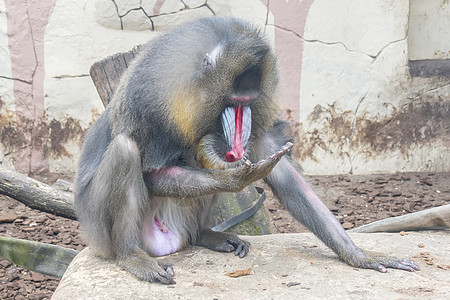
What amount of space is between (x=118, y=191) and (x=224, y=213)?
54.3 inches

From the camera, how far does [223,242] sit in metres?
3.24

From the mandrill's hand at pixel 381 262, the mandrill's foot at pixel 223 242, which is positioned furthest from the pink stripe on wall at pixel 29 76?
the mandrill's hand at pixel 381 262

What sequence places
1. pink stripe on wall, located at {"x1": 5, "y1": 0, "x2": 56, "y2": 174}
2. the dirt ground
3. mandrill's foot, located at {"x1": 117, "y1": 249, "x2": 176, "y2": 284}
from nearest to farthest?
mandrill's foot, located at {"x1": 117, "y1": 249, "x2": 176, "y2": 284} → the dirt ground → pink stripe on wall, located at {"x1": 5, "y1": 0, "x2": 56, "y2": 174}

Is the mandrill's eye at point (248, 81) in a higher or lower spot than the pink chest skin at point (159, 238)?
higher

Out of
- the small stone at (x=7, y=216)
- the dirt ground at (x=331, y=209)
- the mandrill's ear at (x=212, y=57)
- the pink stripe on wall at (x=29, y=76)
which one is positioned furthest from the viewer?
the pink stripe on wall at (x=29, y=76)

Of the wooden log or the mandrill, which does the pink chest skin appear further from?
the wooden log

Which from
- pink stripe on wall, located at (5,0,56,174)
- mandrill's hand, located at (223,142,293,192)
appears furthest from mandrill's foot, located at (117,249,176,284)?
pink stripe on wall, located at (5,0,56,174)

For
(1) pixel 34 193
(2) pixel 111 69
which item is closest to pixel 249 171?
(2) pixel 111 69

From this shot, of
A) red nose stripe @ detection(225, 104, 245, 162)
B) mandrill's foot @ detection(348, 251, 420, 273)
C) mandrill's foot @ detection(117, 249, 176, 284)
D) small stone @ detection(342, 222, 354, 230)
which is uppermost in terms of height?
red nose stripe @ detection(225, 104, 245, 162)

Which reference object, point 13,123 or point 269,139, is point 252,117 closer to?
point 269,139

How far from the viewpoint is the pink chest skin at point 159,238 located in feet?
10.4

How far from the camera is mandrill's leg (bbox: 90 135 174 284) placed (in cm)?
282

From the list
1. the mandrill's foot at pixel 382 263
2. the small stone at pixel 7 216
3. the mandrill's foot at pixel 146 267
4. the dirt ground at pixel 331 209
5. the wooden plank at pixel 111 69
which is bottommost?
the dirt ground at pixel 331 209

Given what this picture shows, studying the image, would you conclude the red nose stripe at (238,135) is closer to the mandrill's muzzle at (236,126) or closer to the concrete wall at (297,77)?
the mandrill's muzzle at (236,126)
